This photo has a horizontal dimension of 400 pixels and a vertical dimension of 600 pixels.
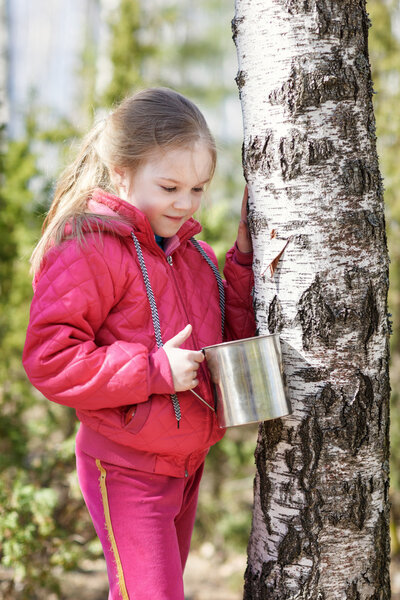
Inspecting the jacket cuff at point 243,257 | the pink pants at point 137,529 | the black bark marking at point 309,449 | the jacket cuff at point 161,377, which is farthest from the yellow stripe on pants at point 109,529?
the jacket cuff at point 243,257

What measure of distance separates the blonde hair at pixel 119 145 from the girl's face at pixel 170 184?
0.09 feet

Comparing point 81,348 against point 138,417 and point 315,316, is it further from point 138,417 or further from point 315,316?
point 315,316

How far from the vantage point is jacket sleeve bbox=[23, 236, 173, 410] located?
1.73 meters

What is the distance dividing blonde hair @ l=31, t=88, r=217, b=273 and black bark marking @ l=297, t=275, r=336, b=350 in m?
0.53

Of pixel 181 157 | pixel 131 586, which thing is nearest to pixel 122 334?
pixel 181 157

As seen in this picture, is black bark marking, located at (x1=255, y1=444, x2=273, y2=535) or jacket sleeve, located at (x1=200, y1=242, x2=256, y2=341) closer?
black bark marking, located at (x1=255, y1=444, x2=273, y2=535)

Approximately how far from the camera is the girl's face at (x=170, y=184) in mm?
1907

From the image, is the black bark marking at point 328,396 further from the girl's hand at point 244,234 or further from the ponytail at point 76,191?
the ponytail at point 76,191

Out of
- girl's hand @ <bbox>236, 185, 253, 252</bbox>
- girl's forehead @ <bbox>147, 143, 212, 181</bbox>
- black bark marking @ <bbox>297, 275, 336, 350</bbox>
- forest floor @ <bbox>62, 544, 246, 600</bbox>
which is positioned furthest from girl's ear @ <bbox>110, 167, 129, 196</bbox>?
forest floor @ <bbox>62, 544, 246, 600</bbox>

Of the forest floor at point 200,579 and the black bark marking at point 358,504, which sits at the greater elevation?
the black bark marking at point 358,504

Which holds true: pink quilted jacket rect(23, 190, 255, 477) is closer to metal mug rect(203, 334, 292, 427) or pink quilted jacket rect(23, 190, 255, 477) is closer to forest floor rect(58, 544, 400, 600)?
metal mug rect(203, 334, 292, 427)

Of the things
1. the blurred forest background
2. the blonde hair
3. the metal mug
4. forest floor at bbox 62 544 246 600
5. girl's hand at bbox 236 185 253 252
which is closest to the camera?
the metal mug

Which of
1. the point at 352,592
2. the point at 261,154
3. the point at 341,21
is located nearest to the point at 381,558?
the point at 352,592

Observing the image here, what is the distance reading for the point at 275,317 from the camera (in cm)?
186
